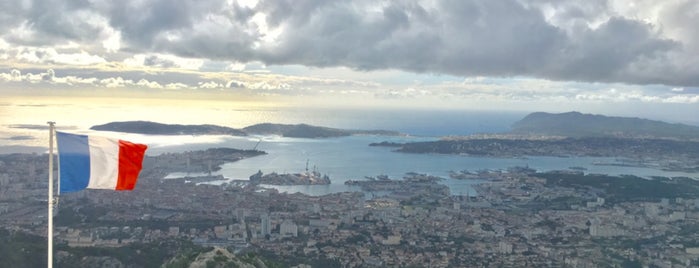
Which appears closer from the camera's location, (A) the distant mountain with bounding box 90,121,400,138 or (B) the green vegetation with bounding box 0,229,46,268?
Result: (B) the green vegetation with bounding box 0,229,46,268

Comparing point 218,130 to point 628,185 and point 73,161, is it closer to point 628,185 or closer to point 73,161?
point 628,185

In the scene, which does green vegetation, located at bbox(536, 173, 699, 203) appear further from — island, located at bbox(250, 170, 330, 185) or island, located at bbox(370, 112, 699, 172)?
island, located at bbox(250, 170, 330, 185)

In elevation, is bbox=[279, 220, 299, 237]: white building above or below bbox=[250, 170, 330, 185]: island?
below

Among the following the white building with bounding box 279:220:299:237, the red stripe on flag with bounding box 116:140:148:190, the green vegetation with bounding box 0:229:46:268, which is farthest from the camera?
the white building with bounding box 279:220:299:237

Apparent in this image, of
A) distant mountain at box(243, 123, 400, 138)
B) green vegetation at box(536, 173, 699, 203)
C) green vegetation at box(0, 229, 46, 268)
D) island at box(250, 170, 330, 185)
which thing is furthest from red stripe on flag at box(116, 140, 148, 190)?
distant mountain at box(243, 123, 400, 138)

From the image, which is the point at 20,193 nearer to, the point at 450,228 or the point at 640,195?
the point at 450,228

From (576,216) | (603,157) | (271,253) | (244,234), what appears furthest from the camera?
(603,157)

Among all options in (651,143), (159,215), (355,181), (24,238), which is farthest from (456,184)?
(651,143)
